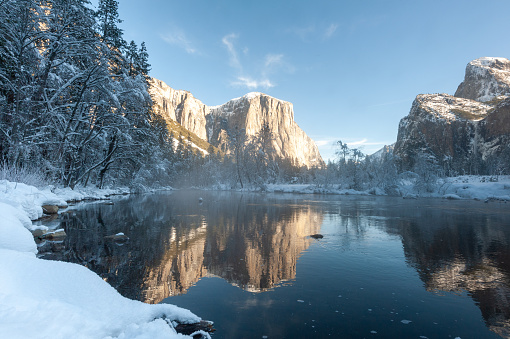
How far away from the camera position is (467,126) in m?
121

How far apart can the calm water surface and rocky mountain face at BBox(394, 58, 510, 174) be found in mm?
101435

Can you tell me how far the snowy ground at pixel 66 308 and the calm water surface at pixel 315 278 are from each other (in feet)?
3.54

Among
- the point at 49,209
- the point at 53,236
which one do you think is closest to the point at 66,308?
the point at 53,236

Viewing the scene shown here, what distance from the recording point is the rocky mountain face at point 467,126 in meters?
106

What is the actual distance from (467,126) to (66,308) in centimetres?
16211

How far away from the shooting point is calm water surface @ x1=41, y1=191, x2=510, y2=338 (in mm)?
4250

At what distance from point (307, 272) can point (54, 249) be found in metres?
7.79

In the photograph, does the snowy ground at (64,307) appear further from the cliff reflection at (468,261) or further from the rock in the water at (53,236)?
the cliff reflection at (468,261)

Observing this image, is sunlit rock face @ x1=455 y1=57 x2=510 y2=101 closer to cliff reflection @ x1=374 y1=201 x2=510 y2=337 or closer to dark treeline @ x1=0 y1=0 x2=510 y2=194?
cliff reflection @ x1=374 y1=201 x2=510 y2=337

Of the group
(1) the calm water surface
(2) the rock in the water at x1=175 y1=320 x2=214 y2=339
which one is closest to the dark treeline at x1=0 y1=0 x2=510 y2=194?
(1) the calm water surface

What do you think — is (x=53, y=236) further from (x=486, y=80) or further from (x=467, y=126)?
(x=486, y=80)

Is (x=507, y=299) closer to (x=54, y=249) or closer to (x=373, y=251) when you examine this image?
(x=373, y=251)

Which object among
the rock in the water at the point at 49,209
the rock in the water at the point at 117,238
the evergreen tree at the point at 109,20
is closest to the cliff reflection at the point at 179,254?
the rock in the water at the point at 117,238

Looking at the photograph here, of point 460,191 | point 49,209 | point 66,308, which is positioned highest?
point 460,191
